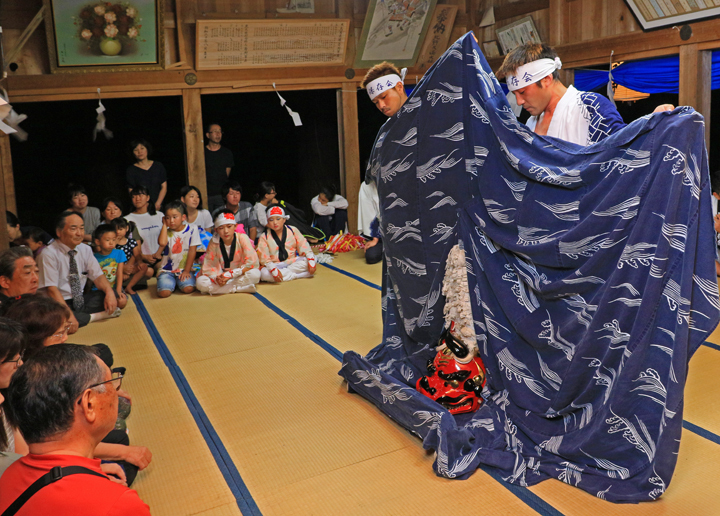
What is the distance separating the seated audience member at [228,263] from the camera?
17.2 ft

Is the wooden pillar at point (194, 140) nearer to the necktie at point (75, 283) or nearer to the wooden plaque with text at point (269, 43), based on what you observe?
the wooden plaque with text at point (269, 43)

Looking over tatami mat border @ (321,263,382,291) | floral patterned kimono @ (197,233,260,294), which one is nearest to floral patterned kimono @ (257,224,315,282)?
floral patterned kimono @ (197,233,260,294)

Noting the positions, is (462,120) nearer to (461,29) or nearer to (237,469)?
(237,469)

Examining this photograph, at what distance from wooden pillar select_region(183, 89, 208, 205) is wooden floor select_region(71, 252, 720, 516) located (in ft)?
8.49

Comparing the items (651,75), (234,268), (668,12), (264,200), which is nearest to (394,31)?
(264,200)

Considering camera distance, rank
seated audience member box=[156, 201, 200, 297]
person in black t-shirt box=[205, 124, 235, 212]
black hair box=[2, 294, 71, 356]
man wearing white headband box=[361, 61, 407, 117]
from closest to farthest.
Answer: black hair box=[2, 294, 71, 356]
man wearing white headband box=[361, 61, 407, 117]
seated audience member box=[156, 201, 200, 297]
person in black t-shirt box=[205, 124, 235, 212]

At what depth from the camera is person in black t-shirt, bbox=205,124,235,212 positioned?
6906 millimetres

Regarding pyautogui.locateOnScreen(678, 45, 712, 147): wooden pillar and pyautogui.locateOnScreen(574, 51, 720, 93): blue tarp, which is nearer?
pyautogui.locateOnScreen(678, 45, 712, 147): wooden pillar

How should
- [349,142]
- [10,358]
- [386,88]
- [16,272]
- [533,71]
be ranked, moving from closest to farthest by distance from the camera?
[10,358]
[533,71]
[386,88]
[16,272]
[349,142]

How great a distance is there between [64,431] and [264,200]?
5140 millimetres

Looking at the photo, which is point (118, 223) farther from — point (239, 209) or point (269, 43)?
point (269, 43)

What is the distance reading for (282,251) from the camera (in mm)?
5742

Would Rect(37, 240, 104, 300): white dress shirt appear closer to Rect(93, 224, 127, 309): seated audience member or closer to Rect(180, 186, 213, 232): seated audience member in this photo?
Rect(93, 224, 127, 309): seated audience member

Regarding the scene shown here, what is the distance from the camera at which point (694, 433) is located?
2.50 meters
